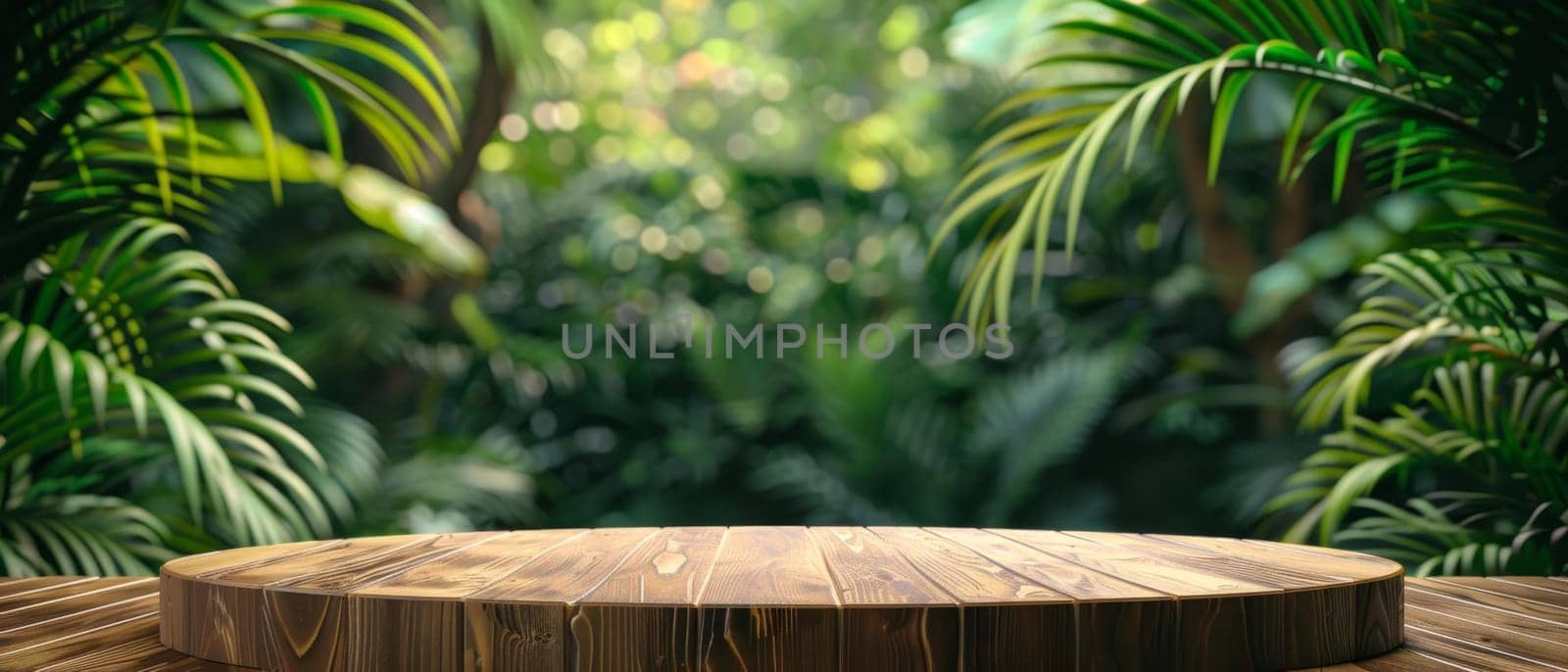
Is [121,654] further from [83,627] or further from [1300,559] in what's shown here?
[1300,559]

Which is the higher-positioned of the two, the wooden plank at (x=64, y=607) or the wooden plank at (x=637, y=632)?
the wooden plank at (x=637, y=632)

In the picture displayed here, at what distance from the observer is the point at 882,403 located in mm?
3766

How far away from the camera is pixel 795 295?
14.3 feet

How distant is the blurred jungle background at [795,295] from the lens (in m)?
1.58

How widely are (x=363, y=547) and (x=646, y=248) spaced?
3.19 m

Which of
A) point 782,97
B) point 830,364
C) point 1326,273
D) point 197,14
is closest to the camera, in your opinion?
point 197,14

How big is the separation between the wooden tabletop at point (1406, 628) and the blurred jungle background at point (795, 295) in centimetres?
22

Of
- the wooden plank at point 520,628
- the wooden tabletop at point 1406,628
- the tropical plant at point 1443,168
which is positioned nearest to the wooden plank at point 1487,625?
the wooden tabletop at point 1406,628

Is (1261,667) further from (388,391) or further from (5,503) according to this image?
(388,391)

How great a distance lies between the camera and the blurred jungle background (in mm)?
1580

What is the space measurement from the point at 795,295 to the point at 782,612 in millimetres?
3488

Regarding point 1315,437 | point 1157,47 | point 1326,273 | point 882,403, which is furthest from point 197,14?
point 1315,437

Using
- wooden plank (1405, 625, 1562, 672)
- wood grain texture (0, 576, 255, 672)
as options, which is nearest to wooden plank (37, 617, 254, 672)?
wood grain texture (0, 576, 255, 672)

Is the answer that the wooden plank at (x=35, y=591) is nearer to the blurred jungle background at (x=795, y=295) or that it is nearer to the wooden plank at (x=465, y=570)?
the blurred jungle background at (x=795, y=295)
